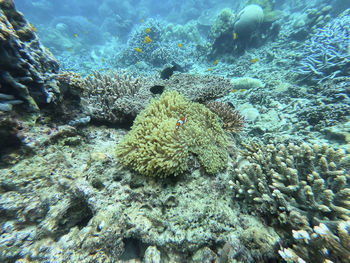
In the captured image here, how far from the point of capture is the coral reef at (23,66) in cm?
240

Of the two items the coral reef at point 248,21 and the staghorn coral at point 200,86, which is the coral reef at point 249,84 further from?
the coral reef at point 248,21

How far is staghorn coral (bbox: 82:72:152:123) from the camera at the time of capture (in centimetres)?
375

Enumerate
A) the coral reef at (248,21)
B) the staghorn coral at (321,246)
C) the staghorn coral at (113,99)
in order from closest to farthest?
the staghorn coral at (321,246)
the staghorn coral at (113,99)
the coral reef at (248,21)

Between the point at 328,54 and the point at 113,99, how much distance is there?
384 inches

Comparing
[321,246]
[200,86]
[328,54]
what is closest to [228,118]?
[200,86]

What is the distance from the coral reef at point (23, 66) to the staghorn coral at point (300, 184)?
3.67 metres

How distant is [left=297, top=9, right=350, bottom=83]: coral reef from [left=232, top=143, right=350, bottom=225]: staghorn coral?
6.26 metres

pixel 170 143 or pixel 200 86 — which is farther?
→ pixel 200 86

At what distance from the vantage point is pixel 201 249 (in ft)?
6.93

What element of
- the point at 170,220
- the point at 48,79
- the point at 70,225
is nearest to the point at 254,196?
the point at 170,220

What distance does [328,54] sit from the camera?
7.43m

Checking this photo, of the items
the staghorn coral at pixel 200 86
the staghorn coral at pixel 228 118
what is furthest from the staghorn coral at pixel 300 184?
the staghorn coral at pixel 200 86

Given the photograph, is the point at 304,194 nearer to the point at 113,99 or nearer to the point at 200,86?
the point at 200,86

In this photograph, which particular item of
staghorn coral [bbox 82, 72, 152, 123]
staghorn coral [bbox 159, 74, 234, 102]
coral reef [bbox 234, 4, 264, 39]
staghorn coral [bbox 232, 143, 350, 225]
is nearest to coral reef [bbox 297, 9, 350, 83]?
coral reef [bbox 234, 4, 264, 39]
